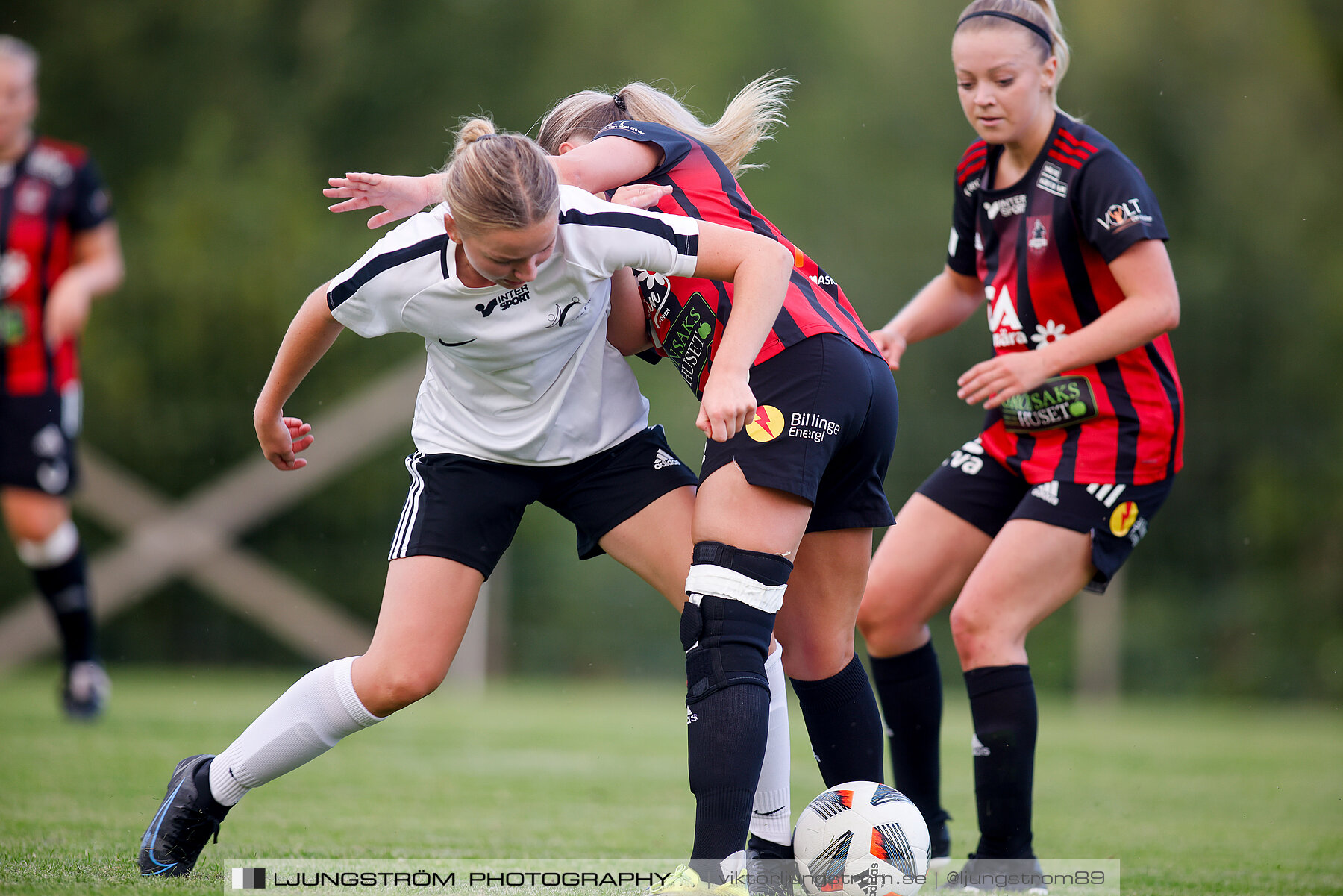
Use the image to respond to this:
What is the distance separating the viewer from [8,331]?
18.0ft

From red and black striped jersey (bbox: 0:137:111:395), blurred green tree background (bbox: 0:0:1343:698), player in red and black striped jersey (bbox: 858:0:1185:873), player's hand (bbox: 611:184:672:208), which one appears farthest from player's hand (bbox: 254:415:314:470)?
blurred green tree background (bbox: 0:0:1343:698)

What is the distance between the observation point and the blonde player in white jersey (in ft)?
7.36

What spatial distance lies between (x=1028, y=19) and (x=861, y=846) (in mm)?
1743

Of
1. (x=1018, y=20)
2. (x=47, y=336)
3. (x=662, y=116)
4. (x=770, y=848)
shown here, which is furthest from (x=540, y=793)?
(x=47, y=336)

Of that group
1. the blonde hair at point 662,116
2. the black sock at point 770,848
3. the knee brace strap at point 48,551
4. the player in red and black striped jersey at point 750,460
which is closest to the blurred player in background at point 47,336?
the knee brace strap at point 48,551

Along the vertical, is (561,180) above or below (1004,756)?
above

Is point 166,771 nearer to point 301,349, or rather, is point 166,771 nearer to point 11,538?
point 301,349

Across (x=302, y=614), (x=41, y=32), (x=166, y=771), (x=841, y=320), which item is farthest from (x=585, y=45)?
(x=841, y=320)

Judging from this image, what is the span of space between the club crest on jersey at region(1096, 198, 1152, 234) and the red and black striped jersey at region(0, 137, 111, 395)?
431 cm

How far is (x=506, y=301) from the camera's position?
2.40 metres

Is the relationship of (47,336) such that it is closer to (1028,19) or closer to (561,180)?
(561,180)

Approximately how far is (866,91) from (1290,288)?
4243 mm

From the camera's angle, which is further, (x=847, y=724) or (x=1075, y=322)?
(x=1075, y=322)

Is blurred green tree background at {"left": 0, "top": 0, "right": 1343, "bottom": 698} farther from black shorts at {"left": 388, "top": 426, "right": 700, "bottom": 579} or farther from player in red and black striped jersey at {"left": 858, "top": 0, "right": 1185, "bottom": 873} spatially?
black shorts at {"left": 388, "top": 426, "right": 700, "bottom": 579}
